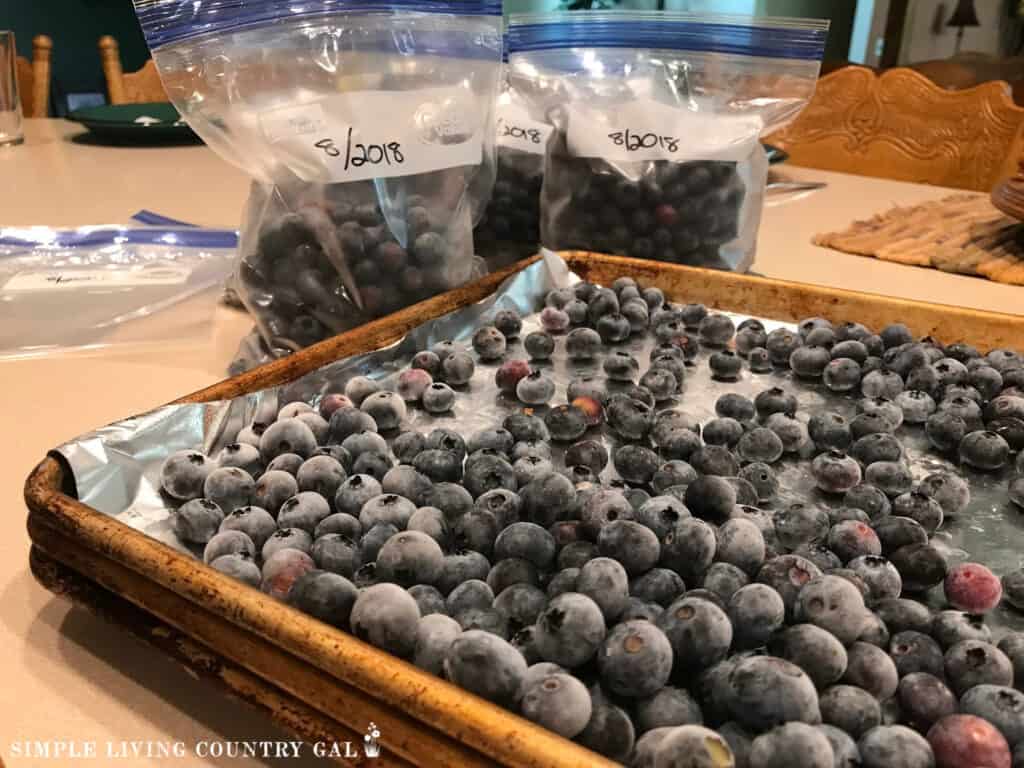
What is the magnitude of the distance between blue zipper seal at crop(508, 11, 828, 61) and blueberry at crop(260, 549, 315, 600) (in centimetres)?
108

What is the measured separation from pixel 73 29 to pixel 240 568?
17.2 feet

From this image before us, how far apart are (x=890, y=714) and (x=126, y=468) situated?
0.62 metres

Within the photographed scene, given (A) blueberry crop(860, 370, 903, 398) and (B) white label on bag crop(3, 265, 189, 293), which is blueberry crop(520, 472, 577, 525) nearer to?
(A) blueberry crop(860, 370, 903, 398)

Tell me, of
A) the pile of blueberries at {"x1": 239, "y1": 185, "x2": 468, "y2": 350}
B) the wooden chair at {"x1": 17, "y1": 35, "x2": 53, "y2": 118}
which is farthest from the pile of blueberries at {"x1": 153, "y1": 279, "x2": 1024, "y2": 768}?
the wooden chair at {"x1": 17, "y1": 35, "x2": 53, "y2": 118}

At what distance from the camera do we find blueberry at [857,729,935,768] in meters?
0.46

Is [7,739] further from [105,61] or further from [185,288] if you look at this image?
[105,61]

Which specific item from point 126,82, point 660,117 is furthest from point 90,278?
point 126,82

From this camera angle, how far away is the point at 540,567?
2.12 ft

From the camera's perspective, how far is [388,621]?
0.53 meters

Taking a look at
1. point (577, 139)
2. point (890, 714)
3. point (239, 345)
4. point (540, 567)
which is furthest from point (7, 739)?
point (577, 139)

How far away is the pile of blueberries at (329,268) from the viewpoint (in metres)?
Answer: 1.06

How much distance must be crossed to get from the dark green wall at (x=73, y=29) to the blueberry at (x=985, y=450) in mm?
5256

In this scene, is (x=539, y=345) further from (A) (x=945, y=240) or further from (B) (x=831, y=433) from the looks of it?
(A) (x=945, y=240)

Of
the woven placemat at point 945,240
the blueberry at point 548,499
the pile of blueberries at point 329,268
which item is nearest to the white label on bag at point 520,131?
the pile of blueberries at point 329,268
